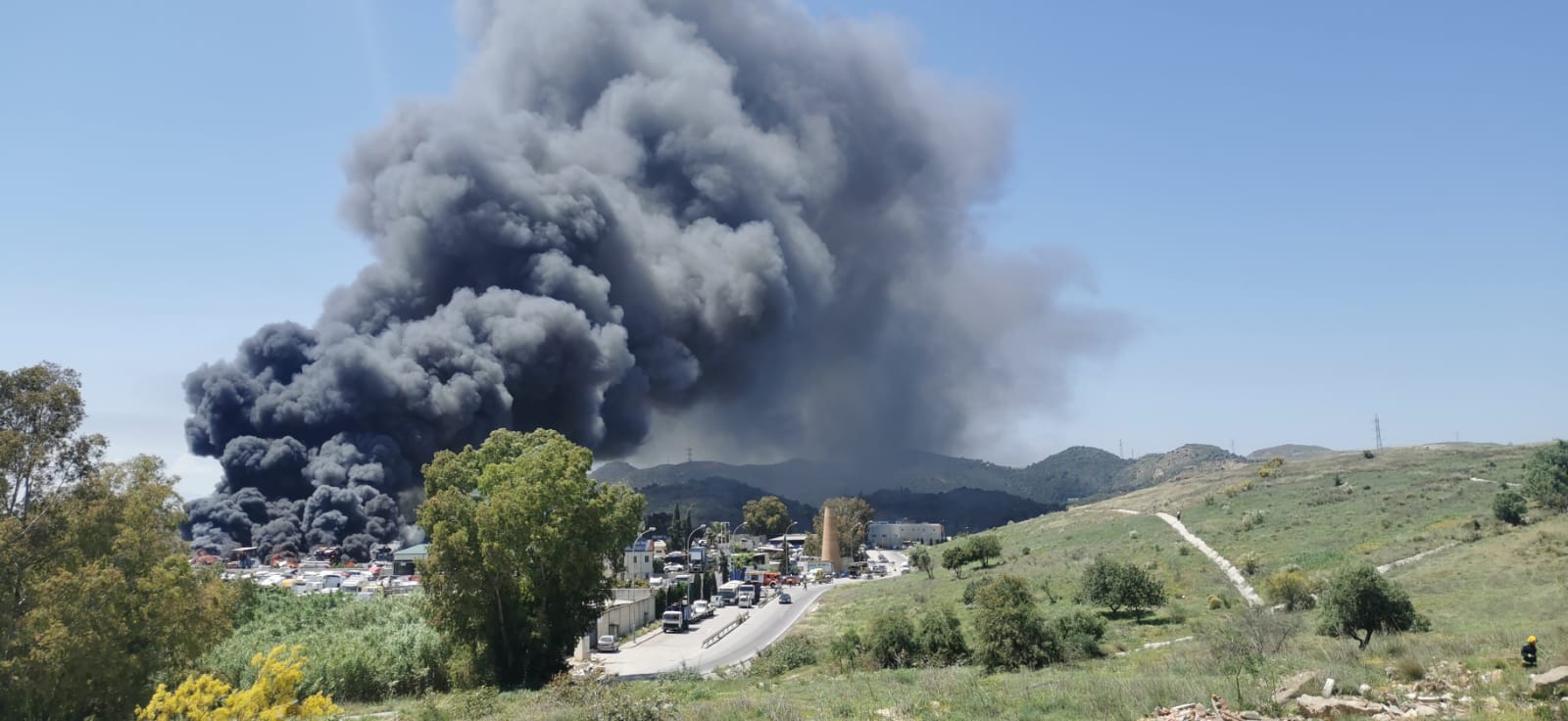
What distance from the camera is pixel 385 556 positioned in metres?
64.4

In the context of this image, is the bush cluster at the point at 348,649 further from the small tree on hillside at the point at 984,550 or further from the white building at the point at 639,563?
the small tree on hillside at the point at 984,550

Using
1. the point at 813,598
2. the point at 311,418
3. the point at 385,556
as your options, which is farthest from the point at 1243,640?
the point at 311,418

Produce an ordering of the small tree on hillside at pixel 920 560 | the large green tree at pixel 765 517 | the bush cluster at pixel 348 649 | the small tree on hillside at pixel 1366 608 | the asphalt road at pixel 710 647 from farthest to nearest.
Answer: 1. the large green tree at pixel 765 517
2. the small tree on hillside at pixel 920 560
3. the asphalt road at pixel 710 647
4. the bush cluster at pixel 348 649
5. the small tree on hillside at pixel 1366 608

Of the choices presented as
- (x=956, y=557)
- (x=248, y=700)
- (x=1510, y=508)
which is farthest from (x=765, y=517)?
(x=248, y=700)

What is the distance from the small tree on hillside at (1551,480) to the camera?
4159 centimetres

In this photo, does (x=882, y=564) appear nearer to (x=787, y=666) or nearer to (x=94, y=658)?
(x=787, y=666)

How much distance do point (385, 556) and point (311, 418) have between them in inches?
501

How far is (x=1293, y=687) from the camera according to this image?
13930 millimetres

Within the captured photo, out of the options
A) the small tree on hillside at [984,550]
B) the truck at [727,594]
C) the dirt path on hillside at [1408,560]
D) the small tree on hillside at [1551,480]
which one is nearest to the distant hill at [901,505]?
the truck at [727,594]

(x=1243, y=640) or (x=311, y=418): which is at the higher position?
(x=311, y=418)

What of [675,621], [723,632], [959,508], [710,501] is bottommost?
[723,632]

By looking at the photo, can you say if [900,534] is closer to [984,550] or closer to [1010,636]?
[984,550]

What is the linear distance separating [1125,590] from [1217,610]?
283 centimetres

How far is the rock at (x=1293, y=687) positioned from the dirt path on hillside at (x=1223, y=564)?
12.3 meters
